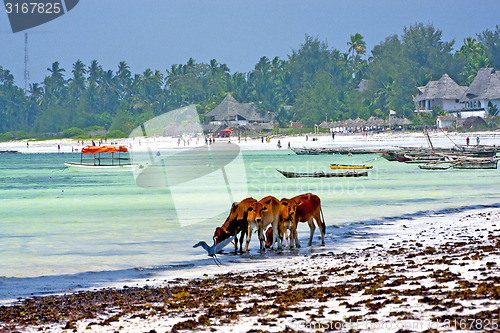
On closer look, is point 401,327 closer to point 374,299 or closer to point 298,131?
point 374,299

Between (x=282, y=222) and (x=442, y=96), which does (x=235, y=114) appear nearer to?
(x=442, y=96)

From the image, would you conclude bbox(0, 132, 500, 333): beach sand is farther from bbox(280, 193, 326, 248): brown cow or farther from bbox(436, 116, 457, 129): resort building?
bbox(436, 116, 457, 129): resort building

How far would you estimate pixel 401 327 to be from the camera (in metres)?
7.35

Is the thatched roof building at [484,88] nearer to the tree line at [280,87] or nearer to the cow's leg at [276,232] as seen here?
the tree line at [280,87]

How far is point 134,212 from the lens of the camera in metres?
26.8

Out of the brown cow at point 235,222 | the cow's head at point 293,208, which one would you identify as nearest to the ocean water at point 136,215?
the brown cow at point 235,222

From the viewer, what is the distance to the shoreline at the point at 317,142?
91.8 metres

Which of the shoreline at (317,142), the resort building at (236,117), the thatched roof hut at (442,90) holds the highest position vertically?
the thatched roof hut at (442,90)

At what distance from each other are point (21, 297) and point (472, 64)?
484 ft

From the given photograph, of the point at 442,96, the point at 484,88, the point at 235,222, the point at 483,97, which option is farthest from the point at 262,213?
the point at 442,96

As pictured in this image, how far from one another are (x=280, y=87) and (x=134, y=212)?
15160cm

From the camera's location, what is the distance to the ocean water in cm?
1511

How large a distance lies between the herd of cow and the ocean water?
65 cm

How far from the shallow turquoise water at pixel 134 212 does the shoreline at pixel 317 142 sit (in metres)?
40.1
